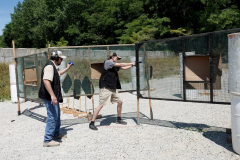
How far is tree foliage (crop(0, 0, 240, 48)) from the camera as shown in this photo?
25.7 meters

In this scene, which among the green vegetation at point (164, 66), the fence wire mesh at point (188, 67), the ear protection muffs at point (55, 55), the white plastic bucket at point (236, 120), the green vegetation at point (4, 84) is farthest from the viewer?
the green vegetation at point (4, 84)

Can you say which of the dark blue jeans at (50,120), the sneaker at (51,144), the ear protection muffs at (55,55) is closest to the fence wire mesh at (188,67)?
the ear protection muffs at (55,55)

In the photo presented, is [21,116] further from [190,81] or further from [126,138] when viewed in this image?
[190,81]

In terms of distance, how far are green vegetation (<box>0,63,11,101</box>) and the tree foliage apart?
48.7 ft

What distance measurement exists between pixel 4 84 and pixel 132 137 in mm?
11653

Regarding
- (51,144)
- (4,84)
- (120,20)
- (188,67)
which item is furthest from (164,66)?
(120,20)

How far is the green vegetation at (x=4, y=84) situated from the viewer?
40.7 feet

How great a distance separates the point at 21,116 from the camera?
321 inches

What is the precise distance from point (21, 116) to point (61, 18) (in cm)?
3260

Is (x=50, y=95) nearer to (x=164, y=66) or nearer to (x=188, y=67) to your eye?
(x=164, y=66)

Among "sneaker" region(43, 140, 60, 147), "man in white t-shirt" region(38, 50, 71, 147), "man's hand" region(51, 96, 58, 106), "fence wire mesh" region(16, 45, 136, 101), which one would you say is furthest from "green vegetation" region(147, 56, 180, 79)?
"sneaker" region(43, 140, 60, 147)

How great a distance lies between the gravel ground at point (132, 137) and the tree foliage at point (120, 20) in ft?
65.3

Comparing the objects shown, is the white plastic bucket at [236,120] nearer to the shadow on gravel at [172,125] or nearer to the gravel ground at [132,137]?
the gravel ground at [132,137]

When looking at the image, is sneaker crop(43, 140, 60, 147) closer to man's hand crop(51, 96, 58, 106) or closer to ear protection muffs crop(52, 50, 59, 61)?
man's hand crop(51, 96, 58, 106)
